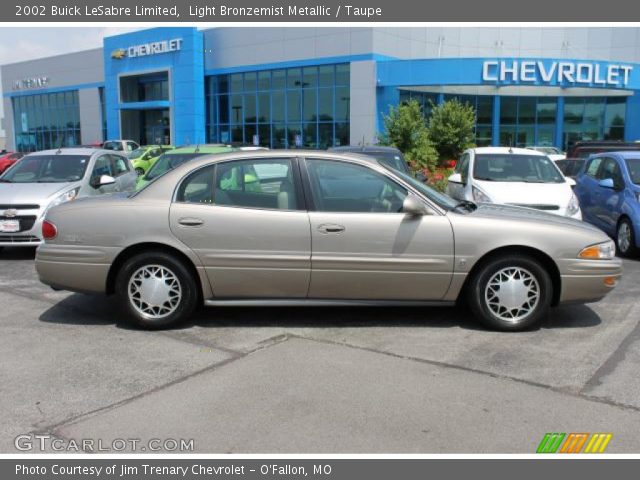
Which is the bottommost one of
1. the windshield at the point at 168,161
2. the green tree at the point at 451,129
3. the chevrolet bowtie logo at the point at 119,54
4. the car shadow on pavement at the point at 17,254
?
the car shadow on pavement at the point at 17,254

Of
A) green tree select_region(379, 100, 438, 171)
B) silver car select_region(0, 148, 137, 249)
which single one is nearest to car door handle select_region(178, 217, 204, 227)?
silver car select_region(0, 148, 137, 249)

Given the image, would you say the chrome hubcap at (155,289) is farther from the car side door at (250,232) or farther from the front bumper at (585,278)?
the front bumper at (585,278)

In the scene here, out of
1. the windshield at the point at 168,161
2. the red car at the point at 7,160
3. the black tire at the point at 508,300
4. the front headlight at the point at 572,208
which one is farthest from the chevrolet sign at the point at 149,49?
the black tire at the point at 508,300

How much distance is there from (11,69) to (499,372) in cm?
6055

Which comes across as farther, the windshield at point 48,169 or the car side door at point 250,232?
the windshield at point 48,169

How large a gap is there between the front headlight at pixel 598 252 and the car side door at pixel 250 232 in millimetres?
2460

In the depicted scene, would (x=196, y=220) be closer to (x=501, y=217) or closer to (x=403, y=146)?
(x=501, y=217)

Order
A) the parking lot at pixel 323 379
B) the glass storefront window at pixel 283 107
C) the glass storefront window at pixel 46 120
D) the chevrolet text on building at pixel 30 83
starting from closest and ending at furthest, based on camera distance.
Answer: the parking lot at pixel 323 379 → the glass storefront window at pixel 283 107 → the glass storefront window at pixel 46 120 → the chevrolet text on building at pixel 30 83

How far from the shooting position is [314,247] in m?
5.54

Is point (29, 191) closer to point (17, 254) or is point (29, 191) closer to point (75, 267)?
point (17, 254)

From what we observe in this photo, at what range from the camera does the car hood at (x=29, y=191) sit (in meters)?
9.28

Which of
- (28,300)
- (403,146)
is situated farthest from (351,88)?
(28,300)

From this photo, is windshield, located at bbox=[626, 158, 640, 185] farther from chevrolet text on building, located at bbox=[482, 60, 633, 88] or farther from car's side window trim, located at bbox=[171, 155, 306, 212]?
chevrolet text on building, located at bbox=[482, 60, 633, 88]
